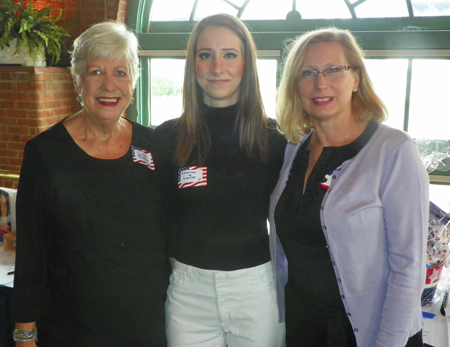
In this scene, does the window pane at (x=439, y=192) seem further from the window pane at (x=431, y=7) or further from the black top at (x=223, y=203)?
the black top at (x=223, y=203)

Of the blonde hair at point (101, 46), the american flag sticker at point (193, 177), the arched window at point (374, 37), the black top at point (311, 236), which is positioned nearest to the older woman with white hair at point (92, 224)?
the blonde hair at point (101, 46)

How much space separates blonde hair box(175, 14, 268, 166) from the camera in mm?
1705

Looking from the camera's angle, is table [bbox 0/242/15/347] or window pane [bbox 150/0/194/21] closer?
table [bbox 0/242/15/347]

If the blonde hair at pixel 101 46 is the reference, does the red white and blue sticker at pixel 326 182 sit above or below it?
below

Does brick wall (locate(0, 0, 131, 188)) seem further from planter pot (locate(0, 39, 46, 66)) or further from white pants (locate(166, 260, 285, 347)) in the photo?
white pants (locate(166, 260, 285, 347))

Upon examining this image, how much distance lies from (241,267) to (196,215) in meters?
0.25

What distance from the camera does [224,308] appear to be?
1.64 m

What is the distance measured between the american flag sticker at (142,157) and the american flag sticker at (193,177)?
0.13 metres

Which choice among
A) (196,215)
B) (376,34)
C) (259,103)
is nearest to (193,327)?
(196,215)

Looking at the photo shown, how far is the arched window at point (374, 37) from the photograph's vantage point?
11.8ft

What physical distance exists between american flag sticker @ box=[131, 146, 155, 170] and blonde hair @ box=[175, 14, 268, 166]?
0.10 metres

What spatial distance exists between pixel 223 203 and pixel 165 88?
3.09 m

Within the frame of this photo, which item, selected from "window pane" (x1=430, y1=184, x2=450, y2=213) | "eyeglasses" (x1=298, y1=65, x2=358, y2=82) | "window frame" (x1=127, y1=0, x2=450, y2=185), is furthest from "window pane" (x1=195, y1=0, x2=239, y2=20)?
"eyeglasses" (x1=298, y1=65, x2=358, y2=82)

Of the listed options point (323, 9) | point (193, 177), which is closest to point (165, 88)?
point (323, 9)
